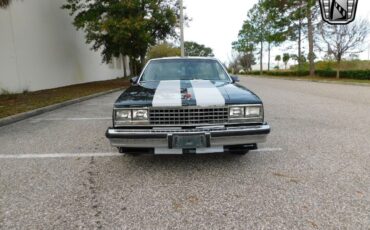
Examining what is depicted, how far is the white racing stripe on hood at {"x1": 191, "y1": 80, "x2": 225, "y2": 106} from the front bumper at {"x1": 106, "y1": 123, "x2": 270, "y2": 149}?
29cm

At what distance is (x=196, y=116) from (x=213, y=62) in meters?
2.12

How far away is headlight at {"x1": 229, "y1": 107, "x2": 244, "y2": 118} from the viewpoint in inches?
140

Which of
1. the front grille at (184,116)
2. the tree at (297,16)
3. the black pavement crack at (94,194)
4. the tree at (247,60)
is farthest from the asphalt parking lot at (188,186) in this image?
the tree at (247,60)

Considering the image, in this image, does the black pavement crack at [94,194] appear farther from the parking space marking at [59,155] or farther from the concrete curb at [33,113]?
the concrete curb at [33,113]

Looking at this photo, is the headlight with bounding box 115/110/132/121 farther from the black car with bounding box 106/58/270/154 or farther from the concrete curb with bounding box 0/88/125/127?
the concrete curb with bounding box 0/88/125/127

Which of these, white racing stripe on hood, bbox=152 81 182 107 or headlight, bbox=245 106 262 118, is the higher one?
white racing stripe on hood, bbox=152 81 182 107

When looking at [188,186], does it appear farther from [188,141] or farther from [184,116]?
[184,116]

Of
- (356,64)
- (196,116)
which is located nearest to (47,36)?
(196,116)

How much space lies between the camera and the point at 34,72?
14023 mm

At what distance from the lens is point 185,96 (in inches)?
144

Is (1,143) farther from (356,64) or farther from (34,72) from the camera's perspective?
(356,64)

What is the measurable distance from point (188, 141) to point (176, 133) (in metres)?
0.16

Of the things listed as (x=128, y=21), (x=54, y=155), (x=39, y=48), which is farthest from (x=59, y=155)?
(x=128, y=21)

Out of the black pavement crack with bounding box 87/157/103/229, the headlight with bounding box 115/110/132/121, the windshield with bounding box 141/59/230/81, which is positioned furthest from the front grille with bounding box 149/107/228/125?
the windshield with bounding box 141/59/230/81
